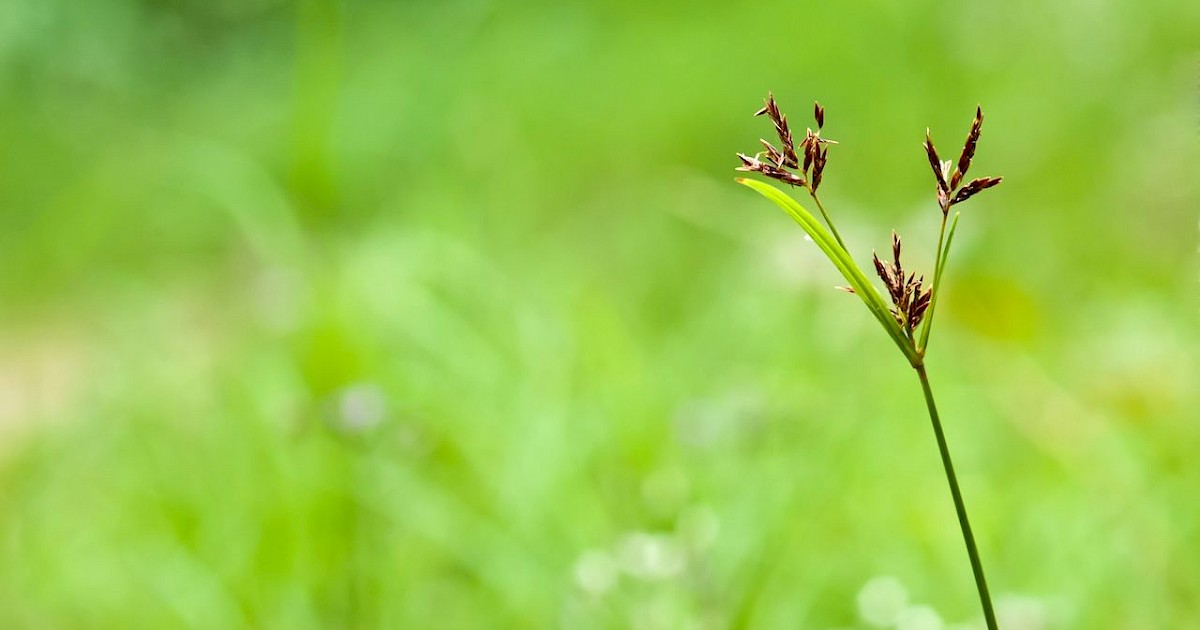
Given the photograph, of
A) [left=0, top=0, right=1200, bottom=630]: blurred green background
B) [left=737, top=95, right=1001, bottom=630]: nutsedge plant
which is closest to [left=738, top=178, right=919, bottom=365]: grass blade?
[left=737, top=95, right=1001, bottom=630]: nutsedge plant

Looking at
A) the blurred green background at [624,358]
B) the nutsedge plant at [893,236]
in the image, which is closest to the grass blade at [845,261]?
the nutsedge plant at [893,236]

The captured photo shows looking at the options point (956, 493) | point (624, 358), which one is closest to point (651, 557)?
point (624, 358)

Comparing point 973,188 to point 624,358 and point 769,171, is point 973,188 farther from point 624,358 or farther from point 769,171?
point 624,358

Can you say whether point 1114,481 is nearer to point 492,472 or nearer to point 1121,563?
point 1121,563

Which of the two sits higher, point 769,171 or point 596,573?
point 596,573

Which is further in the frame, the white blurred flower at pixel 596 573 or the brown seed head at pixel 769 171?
the white blurred flower at pixel 596 573

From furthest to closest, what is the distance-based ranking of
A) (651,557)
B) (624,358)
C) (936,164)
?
(624,358) < (651,557) < (936,164)

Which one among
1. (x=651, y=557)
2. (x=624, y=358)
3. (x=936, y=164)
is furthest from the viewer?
(x=624, y=358)

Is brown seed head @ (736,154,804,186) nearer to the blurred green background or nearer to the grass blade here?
the grass blade

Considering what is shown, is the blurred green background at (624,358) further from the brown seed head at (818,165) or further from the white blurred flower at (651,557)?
the brown seed head at (818,165)
